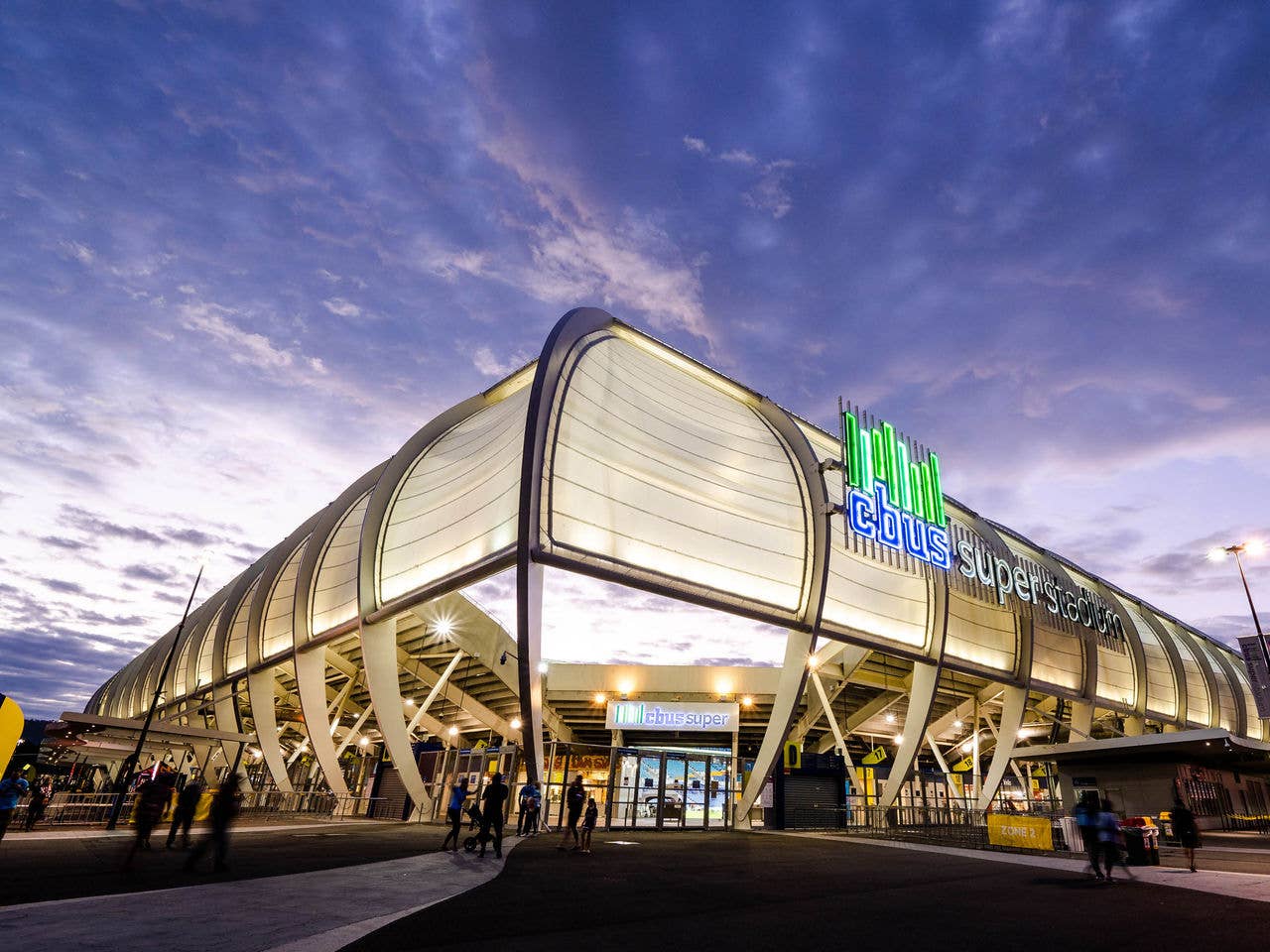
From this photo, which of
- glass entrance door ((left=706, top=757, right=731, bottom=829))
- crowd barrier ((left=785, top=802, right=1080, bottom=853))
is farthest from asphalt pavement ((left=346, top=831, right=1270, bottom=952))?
glass entrance door ((left=706, top=757, right=731, bottom=829))

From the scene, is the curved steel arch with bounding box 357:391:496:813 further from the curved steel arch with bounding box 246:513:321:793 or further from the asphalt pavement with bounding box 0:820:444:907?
the curved steel arch with bounding box 246:513:321:793

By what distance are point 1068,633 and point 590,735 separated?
33.6 m

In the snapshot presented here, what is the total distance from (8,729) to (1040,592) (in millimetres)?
41560

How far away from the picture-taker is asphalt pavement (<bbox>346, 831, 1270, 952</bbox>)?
21.7ft

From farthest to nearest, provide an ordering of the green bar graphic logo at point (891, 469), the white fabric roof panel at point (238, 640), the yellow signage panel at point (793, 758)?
the white fabric roof panel at point (238, 640) → the yellow signage panel at point (793, 758) → the green bar graphic logo at point (891, 469)

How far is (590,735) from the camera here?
52.9 meters

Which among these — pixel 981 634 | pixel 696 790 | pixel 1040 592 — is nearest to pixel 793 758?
pixel 696 790

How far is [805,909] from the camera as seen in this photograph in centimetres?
860

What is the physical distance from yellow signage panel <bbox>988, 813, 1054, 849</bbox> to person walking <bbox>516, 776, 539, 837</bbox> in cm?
1453

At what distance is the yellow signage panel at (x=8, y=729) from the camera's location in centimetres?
1114

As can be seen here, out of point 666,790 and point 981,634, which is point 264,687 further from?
point 981,634

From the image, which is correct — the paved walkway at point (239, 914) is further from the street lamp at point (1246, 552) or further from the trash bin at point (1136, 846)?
the street lamp at point (1246, 552)

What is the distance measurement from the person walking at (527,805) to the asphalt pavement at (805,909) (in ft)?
20.9

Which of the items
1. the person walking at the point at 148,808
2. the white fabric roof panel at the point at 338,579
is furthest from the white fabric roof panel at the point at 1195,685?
the person walking at the point at 148,808
